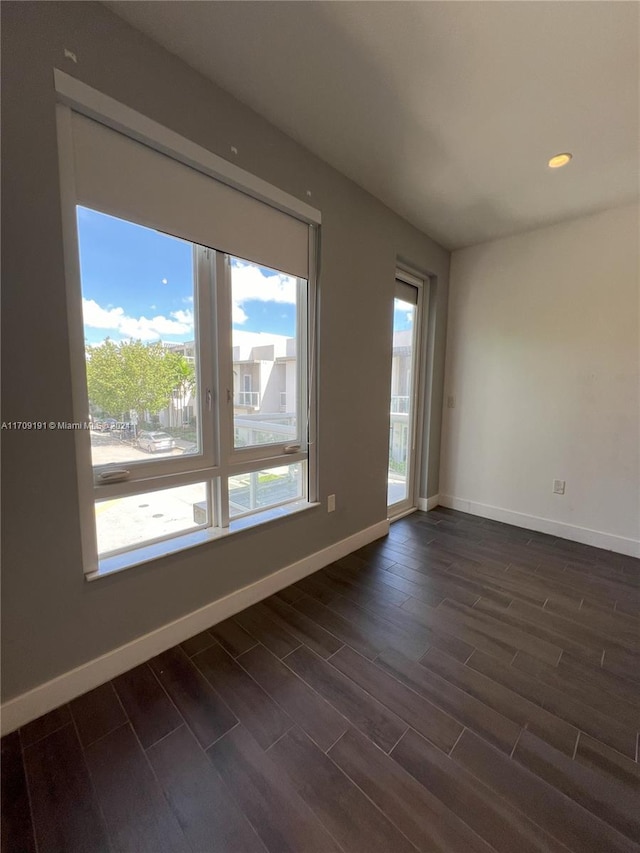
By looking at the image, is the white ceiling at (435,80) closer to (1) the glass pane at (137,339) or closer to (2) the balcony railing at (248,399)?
(1) the glass pane at (137,339)

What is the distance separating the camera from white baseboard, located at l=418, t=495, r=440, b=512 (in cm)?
346

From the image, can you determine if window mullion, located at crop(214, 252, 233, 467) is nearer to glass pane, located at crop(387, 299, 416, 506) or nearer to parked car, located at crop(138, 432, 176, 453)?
parked car, located at crop(138, 432, 176, 453)

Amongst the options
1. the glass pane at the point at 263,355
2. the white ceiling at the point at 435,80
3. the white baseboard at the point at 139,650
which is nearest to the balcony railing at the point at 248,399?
the glass pane at the point at 263,355

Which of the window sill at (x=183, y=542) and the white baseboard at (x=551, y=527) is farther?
the white baseboard at (x=551, y=527)

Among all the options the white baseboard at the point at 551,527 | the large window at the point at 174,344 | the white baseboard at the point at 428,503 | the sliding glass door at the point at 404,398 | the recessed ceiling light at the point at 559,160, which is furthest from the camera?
the white baseboard at the point at 428,503

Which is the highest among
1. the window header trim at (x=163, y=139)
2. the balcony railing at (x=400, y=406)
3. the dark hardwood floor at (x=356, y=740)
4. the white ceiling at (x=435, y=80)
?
the white ceiling at (x=435, y=80)

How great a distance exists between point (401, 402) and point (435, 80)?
7.58ft

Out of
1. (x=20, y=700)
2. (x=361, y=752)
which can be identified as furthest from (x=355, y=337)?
(x=20, y=700)

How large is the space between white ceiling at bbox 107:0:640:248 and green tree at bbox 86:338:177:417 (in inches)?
49.4

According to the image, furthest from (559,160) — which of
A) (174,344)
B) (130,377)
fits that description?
(130,377)

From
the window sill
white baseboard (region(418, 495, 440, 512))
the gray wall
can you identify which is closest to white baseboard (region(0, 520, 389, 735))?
the gray wall

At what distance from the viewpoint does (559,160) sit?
6.55ft

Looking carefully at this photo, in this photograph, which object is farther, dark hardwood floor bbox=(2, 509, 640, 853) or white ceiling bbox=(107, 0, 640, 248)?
white ceiling bbox=(107, 0, 640, 248)

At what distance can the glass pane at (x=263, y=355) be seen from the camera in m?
1.85
